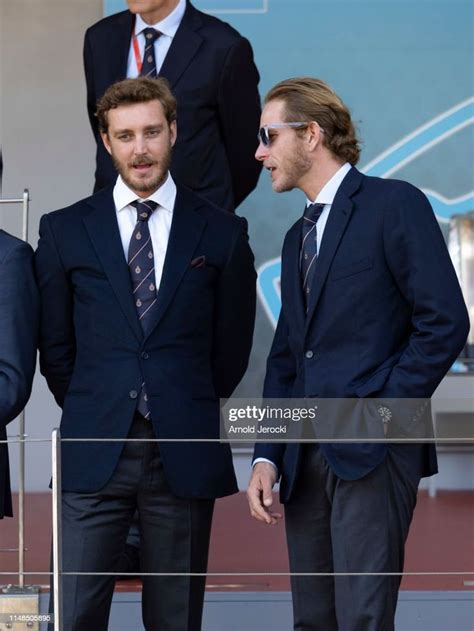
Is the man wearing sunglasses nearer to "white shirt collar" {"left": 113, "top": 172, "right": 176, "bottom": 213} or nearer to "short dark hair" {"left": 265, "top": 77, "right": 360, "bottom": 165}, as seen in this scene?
"short dark hair" {"left": 265, "top": 77, "right": 360, "bottom": 165}

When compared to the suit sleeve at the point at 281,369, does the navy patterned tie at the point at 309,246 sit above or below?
above

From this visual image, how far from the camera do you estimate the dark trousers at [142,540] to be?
2.36 m

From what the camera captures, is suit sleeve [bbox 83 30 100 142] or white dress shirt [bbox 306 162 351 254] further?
suit sleeve [bbox 83 30 100 142]

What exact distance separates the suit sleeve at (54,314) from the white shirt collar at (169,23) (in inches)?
37.6

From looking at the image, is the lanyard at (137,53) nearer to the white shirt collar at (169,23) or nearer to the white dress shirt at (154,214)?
the white shirt collar at (169,23)

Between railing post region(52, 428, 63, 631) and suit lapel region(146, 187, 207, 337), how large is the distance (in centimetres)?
26

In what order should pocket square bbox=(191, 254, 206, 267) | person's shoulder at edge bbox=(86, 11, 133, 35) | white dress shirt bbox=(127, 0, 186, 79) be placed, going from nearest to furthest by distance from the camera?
pocket square bbox=(191, 254, 206, 267) < white dress shirt bbox=(127, 0, 186, 79) < person's shoulder at edge bbox=(86, 11, 133, 35)

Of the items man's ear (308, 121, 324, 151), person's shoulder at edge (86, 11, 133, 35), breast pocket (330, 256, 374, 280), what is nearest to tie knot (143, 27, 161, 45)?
person's shoulder at edge (86, 11, 133, 35)

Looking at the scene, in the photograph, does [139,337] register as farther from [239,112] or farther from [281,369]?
[239,112]

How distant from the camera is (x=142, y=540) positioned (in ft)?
7.94

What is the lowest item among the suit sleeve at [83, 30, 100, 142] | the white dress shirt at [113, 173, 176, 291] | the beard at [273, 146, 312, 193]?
the white dress shirt at [113, 173, 176, 291]

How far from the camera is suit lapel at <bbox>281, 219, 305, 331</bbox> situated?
7.79ft

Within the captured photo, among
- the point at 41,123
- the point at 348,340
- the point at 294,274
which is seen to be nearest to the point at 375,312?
the point at 348,340

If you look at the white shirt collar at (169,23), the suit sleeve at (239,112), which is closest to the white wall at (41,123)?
the white shirt collar at (169,23)
